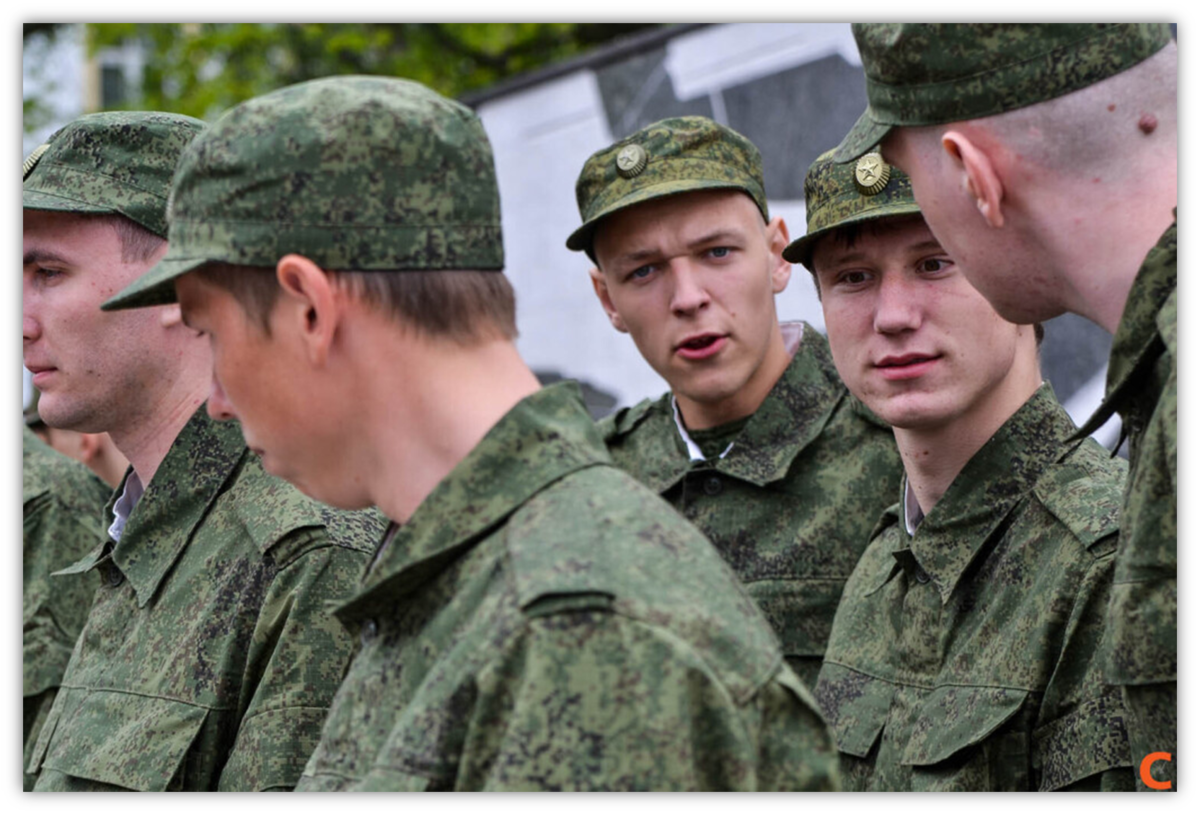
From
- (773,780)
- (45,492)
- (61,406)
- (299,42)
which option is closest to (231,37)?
(299,42)

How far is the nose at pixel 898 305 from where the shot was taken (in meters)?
3.03

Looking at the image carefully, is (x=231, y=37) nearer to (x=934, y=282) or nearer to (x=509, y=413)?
(x=934, y=282)

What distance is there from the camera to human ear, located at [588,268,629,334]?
401 centimetres

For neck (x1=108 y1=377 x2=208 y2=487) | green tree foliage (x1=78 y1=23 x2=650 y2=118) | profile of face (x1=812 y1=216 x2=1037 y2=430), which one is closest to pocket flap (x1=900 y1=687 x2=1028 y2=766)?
profile of face (x1=812 y1=216 x2=1037 y2=430)

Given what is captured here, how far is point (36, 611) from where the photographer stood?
4.57m

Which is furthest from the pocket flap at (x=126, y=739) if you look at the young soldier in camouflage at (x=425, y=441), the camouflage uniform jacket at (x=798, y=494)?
the camouflage uniform jacket at (x=798, y=494)

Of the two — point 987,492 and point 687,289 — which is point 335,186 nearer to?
point 987,492

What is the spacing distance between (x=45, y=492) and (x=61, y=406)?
1.80m

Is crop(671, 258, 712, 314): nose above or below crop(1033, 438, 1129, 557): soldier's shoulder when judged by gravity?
above

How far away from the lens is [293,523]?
9.54 ft

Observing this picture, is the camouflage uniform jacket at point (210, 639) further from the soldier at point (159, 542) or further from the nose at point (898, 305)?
the nose at point (898, 305)

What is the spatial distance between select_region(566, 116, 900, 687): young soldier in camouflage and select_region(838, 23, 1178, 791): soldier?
4.83 ft

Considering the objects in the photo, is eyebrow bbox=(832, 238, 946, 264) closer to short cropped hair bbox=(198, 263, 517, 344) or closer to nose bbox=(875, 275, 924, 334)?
nose bbox=(875, 275, 924, 334)
